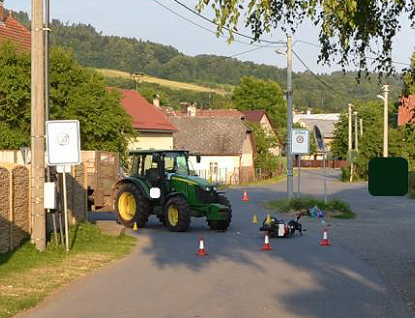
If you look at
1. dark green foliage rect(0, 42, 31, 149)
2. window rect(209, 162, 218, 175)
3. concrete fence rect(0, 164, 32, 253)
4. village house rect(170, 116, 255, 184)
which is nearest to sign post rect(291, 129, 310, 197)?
dark green foliage rect(0, 42, 31, 149)

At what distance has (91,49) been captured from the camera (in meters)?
156

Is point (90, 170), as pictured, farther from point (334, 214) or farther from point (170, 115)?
point (170, 115)

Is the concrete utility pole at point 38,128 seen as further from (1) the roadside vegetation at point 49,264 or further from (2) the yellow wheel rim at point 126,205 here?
(2) the yellow wheel rim at point 126,205

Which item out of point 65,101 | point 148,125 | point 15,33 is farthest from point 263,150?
point 65,101

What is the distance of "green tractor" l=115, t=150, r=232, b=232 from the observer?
76.8ft

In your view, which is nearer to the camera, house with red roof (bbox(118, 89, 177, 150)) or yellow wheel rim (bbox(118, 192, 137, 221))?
yellow wheel rim (bbox(118, 192, 137, 221))

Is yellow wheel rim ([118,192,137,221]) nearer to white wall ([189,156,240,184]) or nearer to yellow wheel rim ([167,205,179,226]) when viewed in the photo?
yellow wheel rim ([167,205,179,226])

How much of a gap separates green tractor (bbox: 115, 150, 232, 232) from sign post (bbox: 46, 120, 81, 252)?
20.4ft

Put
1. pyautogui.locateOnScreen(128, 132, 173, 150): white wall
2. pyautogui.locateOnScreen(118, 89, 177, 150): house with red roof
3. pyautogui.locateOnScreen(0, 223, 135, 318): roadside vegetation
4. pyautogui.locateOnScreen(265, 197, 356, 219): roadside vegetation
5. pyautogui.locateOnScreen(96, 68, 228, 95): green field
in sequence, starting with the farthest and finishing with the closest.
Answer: pyautogui.locateOnScreen(96, 68, 228, 95): green field, pyautogui.locateOnScreen(118, 89, 177, 150): house with red roof, pyautogui.locateOnScreen(128, 132, 173, 150): white wall, pyautogui.locateOnScreen(265, 197, 356, 219): roadside vegetation, pyautogui.locateOnScreen(0, 223, 135, 318): roadside vegetation

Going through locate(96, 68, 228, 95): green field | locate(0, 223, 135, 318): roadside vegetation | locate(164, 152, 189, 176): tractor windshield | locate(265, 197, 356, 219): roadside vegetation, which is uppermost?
locate(96, 68, 228, 95): green field

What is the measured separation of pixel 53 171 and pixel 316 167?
349ft

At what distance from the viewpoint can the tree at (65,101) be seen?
32250 mm

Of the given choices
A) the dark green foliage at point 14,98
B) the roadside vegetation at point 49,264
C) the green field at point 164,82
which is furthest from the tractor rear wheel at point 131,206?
the green field at point 164,82

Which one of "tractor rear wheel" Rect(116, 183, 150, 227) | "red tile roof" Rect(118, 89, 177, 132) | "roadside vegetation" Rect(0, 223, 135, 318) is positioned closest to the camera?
"roadside vegetation" Rect(0, 223, 135, 318)
